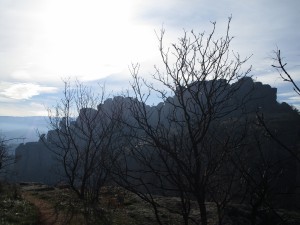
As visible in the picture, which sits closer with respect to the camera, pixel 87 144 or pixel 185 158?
pixel 185 158

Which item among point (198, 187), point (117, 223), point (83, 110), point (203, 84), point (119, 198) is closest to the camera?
point (198, 187)

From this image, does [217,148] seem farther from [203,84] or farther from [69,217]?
[69,217]

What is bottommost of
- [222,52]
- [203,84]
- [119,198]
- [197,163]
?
[119,198]

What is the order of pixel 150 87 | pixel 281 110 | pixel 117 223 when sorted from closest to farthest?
pixel 150 87 → pixel 117 223 → pixel 281 110

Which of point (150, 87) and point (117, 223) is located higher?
point (150, 87)

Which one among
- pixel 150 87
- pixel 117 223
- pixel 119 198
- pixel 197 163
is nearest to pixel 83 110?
pixel 119 198

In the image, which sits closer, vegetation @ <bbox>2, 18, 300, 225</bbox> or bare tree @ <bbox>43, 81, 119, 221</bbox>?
vegetation @ <bbox>2, 18, 300, 225</bbox>

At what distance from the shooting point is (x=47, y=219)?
540 inches

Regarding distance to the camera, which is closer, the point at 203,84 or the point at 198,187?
the point at 198,187

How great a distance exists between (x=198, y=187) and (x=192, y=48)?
231 centimetres

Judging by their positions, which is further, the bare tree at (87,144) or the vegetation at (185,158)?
the bare tree at (87,144)

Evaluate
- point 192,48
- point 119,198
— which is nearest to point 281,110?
point 119,198

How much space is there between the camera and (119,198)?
20.8 m

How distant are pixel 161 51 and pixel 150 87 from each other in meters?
0.66
